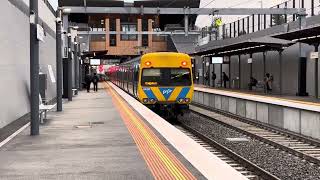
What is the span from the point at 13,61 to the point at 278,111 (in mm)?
9494

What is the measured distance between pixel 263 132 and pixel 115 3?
4548 cm

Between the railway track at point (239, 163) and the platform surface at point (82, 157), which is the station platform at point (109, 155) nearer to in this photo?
the platform surface at point (82, 157)

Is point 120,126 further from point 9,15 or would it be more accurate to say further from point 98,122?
point 9,15

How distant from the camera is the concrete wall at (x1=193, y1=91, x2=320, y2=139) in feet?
53.7

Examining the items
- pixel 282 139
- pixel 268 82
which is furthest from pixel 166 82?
pixel 268 82

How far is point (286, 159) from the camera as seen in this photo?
12234 mm

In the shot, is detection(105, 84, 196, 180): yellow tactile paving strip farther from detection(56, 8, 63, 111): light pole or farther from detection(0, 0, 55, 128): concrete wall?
detection(56, 8, 63, 111): light pole

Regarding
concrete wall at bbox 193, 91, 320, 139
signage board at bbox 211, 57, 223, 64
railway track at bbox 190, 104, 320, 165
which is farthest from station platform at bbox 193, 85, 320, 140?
signage board at bbox 211, 57, 223, 64

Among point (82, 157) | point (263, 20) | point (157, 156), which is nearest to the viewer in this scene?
point (157, 156)

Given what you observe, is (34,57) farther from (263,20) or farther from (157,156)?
(263,20)

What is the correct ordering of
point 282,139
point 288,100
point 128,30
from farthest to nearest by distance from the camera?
point 128,30 < point 288,100 < point 282,139

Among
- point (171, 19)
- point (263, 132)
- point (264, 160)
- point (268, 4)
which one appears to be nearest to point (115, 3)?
point (171, 19)

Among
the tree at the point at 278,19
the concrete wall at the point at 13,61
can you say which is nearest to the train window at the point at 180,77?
the concrete wall at the point at 13,61

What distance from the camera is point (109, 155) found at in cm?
920
